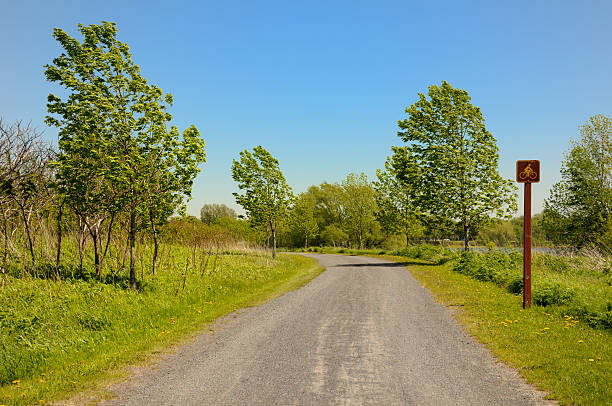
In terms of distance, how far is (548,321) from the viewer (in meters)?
10.1

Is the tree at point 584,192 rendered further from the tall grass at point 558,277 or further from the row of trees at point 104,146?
the row of trees at point 104,146

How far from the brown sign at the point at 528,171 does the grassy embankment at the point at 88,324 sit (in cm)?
966

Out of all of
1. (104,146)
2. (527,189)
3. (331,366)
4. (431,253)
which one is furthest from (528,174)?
(431,253)

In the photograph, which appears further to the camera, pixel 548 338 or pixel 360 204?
pixel 360 204

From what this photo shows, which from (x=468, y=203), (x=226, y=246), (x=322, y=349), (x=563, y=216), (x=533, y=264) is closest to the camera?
(x=322, y=349)

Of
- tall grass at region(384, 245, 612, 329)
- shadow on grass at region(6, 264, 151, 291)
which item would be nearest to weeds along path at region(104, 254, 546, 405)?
tall grass at region(384, 245, 612, 329)

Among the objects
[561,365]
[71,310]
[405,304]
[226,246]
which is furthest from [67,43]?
[226,246]

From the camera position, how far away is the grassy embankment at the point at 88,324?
680 cm

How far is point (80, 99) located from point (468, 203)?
24402 mm

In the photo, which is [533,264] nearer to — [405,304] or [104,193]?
[405,304]

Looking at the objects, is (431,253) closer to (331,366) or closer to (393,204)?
(393,204)

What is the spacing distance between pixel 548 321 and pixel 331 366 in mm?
6541

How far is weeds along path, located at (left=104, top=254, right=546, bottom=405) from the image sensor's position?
18.8 ft

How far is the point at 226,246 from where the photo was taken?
31.3 metres
